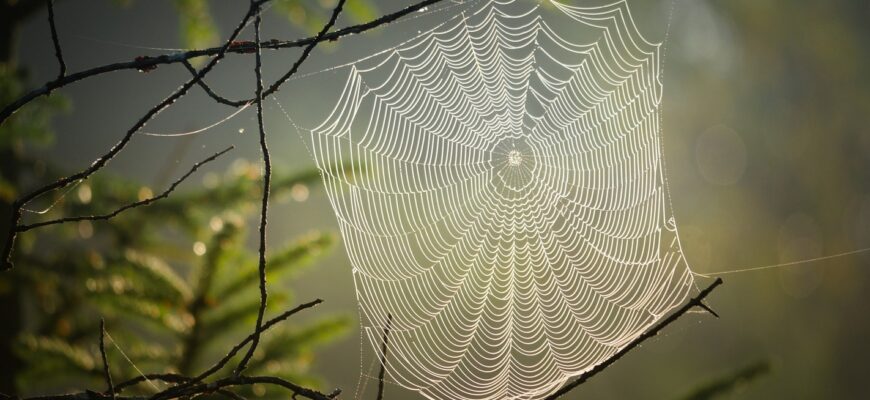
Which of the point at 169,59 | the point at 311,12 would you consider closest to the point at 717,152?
the point at 311,12

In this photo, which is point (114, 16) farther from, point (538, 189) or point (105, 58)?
point (538, 189)

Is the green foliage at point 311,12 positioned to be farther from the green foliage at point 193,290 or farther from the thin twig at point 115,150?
the thin twig at point 115,150

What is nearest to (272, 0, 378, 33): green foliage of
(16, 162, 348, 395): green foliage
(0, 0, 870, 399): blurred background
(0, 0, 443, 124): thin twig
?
(16, 162, 348, 395): green foliage

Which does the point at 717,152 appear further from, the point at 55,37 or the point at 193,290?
the point at 55,37

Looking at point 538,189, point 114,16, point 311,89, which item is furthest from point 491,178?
point 311,89

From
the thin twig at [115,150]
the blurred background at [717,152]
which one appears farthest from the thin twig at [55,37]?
the blurred background at [717,152]

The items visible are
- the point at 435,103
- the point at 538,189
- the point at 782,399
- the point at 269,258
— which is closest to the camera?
the point at 269,258

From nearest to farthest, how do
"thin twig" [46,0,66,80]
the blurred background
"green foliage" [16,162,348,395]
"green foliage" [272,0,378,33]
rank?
"thin twig" [46,0,66,80]
"green foliage" [16,162,348,395]
"green foliage" [272,0,378,33]
the blurred background

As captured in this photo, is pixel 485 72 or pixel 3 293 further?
pixel 485 72

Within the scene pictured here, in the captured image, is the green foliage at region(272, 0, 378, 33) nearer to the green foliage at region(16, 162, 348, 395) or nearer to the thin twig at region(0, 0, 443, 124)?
the green foliage at region(16, 162, 348, 395)

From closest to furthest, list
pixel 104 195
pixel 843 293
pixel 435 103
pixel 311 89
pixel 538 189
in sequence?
pixel 104 195 → pixel 435 103 → pixel 538 189 → pixel 843 293 → pixel 311 89

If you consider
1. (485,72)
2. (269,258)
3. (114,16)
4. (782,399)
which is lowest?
(782,399)
